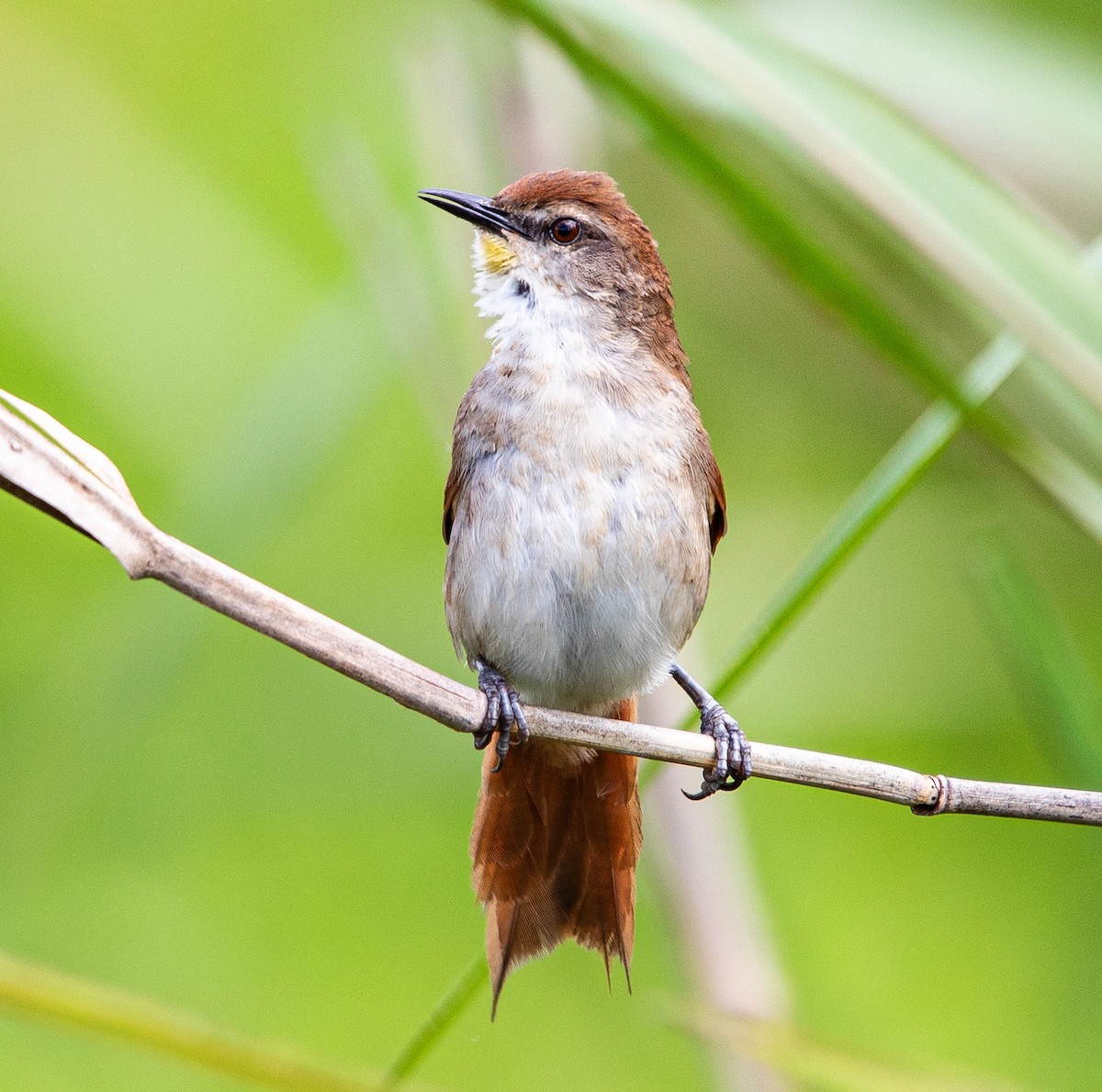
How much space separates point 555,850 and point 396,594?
122 cm

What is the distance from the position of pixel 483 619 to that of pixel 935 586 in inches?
94.1

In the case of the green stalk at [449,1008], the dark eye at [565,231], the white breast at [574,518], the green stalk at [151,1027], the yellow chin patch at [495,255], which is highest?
the dark eye at [565,231]

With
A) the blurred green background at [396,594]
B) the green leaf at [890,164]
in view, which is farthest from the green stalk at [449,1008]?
the blurred green background at [396,594]

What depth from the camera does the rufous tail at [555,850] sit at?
2.24m

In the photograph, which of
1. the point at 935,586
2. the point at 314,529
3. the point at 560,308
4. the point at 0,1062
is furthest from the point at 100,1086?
the point at 935,586

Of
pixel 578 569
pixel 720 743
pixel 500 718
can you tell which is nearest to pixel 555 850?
pixel 500 718

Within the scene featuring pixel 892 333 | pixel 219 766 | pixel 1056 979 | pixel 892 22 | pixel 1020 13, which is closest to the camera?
pixel 892 333

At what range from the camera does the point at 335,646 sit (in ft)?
4.53

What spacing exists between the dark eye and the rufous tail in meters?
0.99

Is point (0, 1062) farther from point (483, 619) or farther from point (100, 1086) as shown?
point (483, 619)

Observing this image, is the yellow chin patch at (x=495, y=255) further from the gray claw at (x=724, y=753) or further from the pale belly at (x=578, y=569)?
the gray claw at (x=724, y=753)

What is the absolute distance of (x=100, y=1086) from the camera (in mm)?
3803

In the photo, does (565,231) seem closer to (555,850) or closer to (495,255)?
(495,255)

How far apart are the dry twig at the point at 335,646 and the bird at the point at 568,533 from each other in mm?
518
